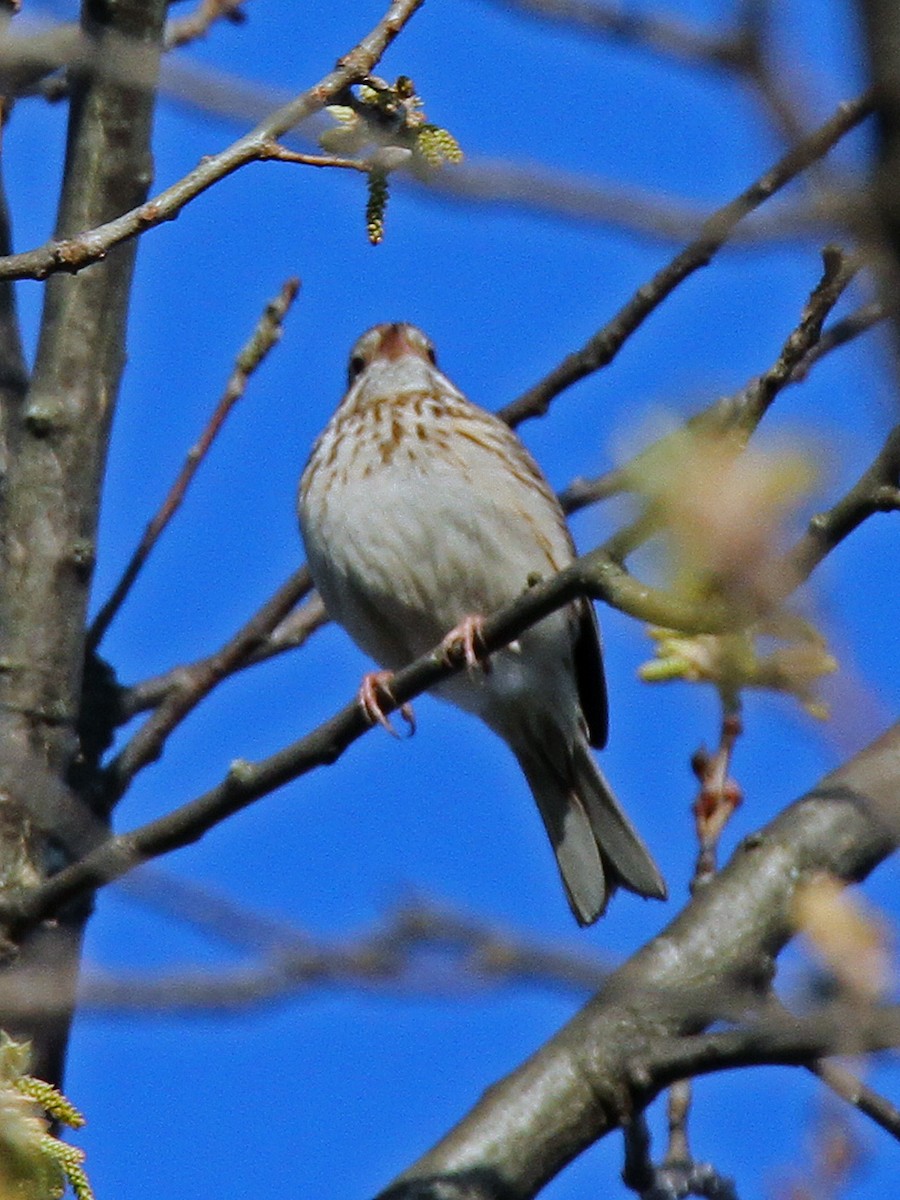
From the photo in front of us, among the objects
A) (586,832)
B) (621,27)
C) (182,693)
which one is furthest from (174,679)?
(621,27)

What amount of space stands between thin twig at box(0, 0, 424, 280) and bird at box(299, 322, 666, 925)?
2115 millimetres

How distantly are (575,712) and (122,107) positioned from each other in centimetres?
211

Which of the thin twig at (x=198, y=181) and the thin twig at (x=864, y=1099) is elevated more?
the thin twig at (x=198, y=181)

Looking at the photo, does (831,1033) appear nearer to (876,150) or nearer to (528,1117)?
(876,150)

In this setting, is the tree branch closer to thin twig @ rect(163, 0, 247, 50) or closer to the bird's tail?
the bird's tail

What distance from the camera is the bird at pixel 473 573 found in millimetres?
4828

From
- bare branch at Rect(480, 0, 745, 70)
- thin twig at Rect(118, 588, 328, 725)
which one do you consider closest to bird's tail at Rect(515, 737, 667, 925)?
thin twig at Rect(118, 588, 328, 725)

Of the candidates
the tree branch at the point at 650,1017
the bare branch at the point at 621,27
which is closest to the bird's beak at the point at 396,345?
the tree branch at the point at 650,1017

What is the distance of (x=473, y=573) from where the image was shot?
15.9 ft

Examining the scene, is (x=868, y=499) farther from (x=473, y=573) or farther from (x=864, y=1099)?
(x=473, y=573)

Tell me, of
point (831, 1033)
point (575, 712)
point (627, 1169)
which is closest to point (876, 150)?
point (831, 1033)

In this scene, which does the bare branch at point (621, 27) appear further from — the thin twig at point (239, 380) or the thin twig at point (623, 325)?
the thin twig at point (239, 380)

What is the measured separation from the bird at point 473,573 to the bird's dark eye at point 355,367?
1.07ft

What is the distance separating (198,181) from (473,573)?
2.40m
